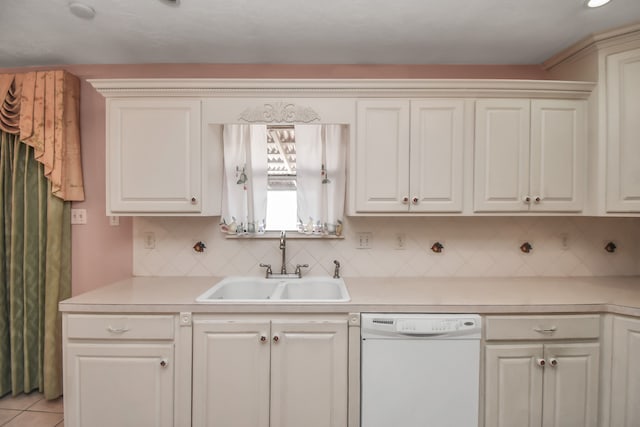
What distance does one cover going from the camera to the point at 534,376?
62.0 inches

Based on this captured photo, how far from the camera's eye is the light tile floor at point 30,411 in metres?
1.92

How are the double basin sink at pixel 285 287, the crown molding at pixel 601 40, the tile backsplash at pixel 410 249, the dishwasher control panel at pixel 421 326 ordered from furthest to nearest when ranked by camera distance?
1. the tile backsplash at pixel 410 249
2. the double basin sink at pixel 285 287
3. the crown molding at pixel 601 40
4. the dishwasher control panel at pixel 421 326

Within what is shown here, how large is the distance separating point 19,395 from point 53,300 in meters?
0.77

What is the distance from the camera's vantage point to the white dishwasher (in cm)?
153

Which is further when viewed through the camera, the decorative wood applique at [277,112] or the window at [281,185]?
the window at [281,185]

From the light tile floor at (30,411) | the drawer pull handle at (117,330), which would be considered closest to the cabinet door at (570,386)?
the drawer pull handle at (117,330)

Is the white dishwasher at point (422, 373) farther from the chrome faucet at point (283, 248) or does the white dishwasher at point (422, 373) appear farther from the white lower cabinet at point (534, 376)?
the chrome faucet at point (283, 248)

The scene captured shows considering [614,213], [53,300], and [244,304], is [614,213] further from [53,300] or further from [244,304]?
[53,300]

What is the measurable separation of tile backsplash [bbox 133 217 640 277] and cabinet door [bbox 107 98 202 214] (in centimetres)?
33

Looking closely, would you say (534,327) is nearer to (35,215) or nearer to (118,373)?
(118,373)

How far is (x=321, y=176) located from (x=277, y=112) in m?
0.53

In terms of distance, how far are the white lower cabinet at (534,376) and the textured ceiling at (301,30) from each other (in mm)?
1653

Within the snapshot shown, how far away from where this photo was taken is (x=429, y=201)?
1879 mm

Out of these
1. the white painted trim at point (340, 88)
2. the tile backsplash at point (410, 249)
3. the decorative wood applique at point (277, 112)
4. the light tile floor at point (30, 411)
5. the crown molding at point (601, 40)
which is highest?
the crown molding at point (601, 40)
